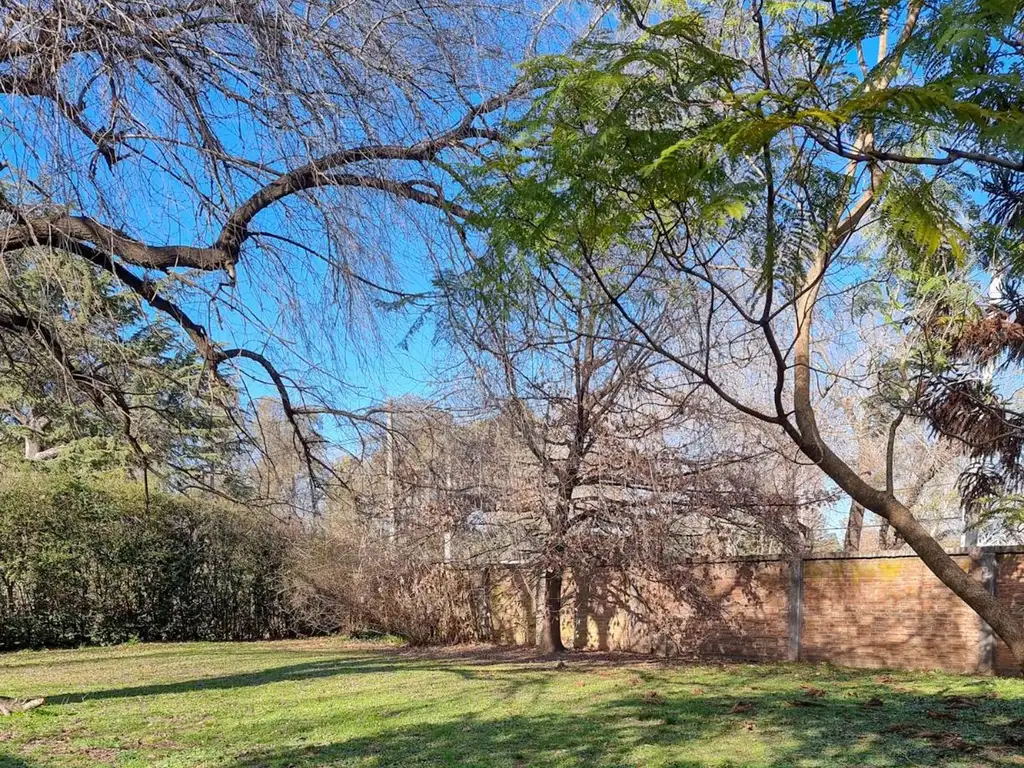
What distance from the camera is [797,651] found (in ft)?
36.0

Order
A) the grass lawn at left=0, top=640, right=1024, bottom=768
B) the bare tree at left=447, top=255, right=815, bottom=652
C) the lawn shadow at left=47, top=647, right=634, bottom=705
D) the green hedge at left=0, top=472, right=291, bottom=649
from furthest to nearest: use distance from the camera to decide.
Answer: the green hedge at left=0, top=472, right=291, bottom=649 → the bare tree at left=447, top=255, right=815, bottom=652 → the lawn shadow at left=47, top=647, right=634, bottom=705 → the grass lawn at left=0, top=640, right=1024, bottom=768

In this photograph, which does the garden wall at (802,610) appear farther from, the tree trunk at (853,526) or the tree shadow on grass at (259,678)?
the tree trunk at (853,526)

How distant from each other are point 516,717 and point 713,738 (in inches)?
71.2

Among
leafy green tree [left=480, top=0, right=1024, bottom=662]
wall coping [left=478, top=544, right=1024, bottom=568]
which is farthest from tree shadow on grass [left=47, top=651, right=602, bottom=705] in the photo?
leafy green tree [left=480, top=0, right=1024, bottom=662]

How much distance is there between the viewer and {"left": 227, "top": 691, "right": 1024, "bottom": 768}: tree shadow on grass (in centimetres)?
521

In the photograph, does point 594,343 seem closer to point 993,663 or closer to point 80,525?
point 993,663

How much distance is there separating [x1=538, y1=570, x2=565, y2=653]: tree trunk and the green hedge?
19.1 feet

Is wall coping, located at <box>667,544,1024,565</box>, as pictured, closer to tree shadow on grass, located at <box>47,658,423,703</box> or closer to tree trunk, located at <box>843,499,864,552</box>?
tree trunk, located at <box>843,499,864,552</box>

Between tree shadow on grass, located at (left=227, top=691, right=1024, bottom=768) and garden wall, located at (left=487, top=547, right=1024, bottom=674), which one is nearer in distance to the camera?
tree shadow on grass, located at (left=227, top=691, right=1024, bottom=768)

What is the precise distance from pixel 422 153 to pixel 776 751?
422cm

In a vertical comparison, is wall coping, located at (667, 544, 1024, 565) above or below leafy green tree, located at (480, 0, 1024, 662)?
below

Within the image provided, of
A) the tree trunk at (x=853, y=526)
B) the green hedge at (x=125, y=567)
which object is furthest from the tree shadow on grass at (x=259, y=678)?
the tree trunk at (x=853, y=526)

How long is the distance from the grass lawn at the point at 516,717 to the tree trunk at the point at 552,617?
1.34 meters

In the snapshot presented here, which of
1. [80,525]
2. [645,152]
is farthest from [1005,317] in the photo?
[80,525]
